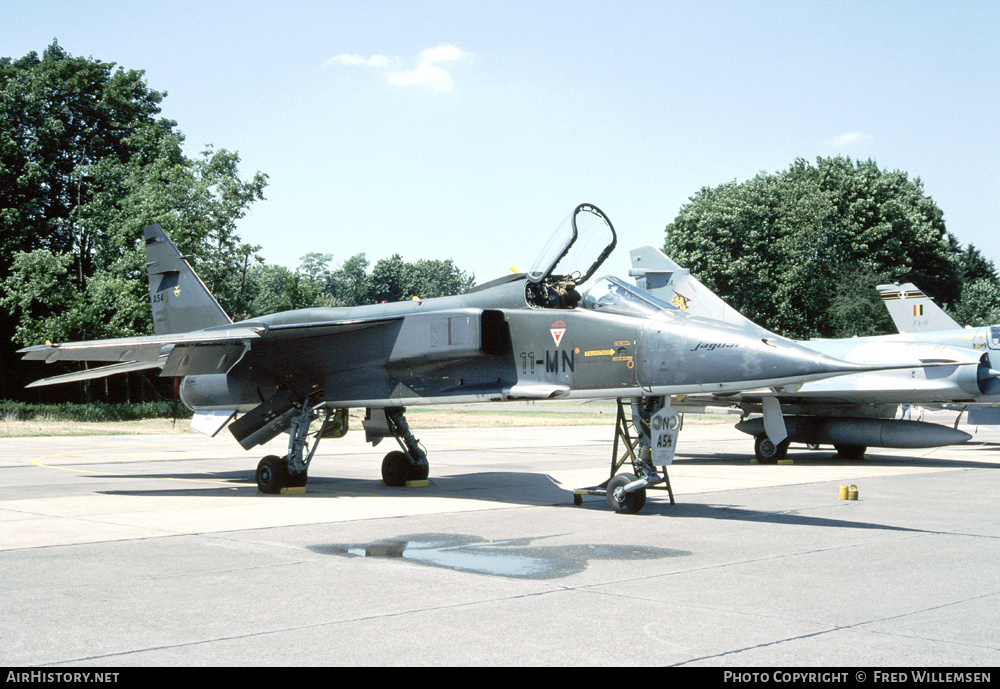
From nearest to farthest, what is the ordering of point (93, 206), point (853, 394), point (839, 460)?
1. point (853, 394)
2. point (839, 460)
3. point (93, 206)

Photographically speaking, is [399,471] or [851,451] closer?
[399,471]

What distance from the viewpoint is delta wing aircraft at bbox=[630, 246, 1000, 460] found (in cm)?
1958

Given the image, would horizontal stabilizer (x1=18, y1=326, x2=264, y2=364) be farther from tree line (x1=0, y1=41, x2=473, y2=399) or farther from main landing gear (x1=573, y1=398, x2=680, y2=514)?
tree line (x1=0, y1=41, x2=473, y2=399)

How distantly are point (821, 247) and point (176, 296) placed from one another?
4306cm

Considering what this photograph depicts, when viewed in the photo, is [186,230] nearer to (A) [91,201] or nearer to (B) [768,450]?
(A) [91,201]

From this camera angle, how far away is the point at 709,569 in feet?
24.0

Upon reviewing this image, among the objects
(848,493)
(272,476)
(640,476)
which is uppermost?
(640,476)

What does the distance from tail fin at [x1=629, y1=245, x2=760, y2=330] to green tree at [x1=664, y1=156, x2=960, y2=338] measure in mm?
29197

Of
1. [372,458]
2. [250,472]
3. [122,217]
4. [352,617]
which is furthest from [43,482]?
[122,217]

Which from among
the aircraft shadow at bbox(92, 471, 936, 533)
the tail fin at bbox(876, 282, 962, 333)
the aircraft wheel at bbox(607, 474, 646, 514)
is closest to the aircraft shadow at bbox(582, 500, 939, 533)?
the aircraft shadow at bbox(92, 471, 936, 533)

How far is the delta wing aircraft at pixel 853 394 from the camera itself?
1958 cm

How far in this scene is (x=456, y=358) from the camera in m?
12.2

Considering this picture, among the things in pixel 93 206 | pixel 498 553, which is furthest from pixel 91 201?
pixel 498 553

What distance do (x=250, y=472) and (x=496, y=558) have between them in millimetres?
10845
